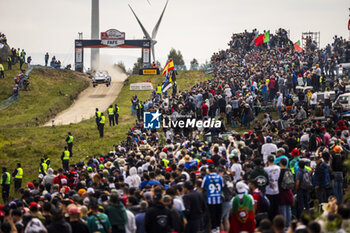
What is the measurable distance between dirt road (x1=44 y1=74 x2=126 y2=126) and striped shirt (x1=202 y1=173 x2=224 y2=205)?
109ft

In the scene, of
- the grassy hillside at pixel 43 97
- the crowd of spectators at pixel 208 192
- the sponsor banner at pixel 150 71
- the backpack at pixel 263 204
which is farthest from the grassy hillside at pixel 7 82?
the backpack at pixel 263 204

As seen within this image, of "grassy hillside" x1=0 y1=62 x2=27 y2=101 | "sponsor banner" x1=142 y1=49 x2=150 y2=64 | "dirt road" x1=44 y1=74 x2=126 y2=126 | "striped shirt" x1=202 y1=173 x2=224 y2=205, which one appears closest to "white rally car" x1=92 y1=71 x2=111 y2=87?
"dirt road" x1=44 y1=74 x2=126 y2=126

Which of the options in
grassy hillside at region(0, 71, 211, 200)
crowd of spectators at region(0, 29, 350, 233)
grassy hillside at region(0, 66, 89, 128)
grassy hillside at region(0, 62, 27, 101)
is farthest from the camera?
grassy hillside at region(0, 62, 27, 101)

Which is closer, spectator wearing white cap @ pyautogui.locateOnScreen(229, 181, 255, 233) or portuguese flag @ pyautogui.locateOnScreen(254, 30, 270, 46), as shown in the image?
spectator wearing white cap @ pyautogui.locateOnScreen(229, 181, 255, 233)

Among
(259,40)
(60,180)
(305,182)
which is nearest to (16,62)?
(259,40)

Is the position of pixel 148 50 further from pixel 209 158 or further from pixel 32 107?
pixel 209 158

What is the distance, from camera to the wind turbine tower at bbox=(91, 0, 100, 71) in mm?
74938

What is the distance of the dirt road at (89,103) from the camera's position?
46781 millimetres

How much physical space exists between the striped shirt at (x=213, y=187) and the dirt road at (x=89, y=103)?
109 ft

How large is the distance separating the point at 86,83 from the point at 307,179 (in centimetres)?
5220

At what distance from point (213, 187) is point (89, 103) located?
1704 inches

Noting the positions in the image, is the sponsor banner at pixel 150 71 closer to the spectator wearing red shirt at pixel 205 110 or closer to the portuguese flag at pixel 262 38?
the portuguese flag at pixel 262 38

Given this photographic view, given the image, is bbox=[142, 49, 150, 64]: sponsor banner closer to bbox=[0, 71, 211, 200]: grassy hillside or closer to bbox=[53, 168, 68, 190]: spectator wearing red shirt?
bbox=[0, 71, 211, 200]: grassy hillside

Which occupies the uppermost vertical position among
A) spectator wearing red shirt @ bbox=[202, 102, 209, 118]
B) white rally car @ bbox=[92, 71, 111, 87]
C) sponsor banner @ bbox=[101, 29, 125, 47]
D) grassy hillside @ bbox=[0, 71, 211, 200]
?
sponsor banner @ bbox=[101, 29, 125, 47]
